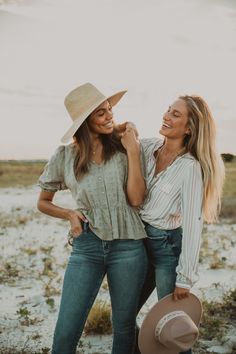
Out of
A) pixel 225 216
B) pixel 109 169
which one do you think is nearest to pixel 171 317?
pixel 109 169

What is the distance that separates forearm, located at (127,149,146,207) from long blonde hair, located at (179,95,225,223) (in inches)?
15.7

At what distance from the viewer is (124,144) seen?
345 cm

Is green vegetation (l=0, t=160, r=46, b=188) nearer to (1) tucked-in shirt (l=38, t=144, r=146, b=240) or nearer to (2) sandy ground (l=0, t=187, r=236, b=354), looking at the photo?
(2) sandy ground (l=0, t=187, r=236, b=354)

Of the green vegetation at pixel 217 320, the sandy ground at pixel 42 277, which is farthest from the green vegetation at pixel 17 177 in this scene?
the green vegetation at pixel 217 320

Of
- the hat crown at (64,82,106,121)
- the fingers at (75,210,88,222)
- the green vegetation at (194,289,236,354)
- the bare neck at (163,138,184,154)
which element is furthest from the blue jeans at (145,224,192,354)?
the green vegetation at (194,289,236,354)

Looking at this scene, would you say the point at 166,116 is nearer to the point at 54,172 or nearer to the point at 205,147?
the point at 205,147

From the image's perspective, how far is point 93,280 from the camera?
11.1 ft

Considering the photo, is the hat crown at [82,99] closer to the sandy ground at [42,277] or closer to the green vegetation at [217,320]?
the sandy ground at [42,277]

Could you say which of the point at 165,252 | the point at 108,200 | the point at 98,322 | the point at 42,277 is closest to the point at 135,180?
the point at 108,200

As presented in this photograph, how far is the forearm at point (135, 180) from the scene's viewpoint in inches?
133

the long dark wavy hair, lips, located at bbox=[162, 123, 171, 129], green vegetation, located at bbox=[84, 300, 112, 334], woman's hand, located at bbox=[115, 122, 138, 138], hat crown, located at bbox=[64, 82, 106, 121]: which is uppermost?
hat crown, located at bbox=[64, 82, 106, 121]

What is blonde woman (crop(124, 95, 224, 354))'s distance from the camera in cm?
340

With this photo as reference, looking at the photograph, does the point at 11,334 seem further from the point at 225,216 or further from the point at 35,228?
the point at 225,216

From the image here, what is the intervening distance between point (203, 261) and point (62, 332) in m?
5.02
